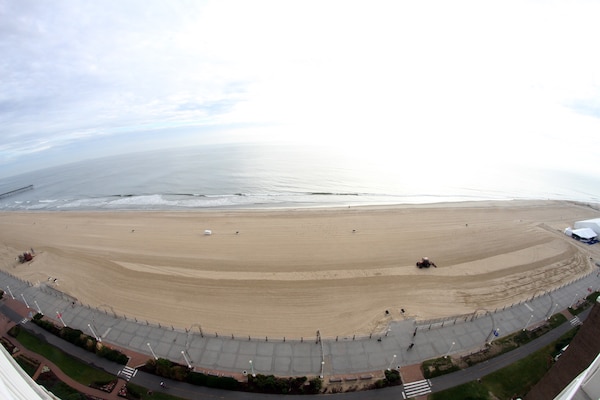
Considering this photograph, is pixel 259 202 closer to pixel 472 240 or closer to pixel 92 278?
pixel 92 278

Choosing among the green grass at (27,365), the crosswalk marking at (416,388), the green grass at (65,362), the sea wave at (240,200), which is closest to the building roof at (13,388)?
the green grass at (65,362)

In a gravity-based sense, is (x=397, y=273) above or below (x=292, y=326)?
above

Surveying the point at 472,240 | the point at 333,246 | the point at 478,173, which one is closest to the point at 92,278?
the point at 333,246

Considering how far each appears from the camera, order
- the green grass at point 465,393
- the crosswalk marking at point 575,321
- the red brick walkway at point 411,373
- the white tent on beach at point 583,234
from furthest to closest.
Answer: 1. the white tent on beach at point 583,234
2. the crosswalk marking at point 575,321
3. the red brick walkway at point 411,373
4. the green grass at point 465,393

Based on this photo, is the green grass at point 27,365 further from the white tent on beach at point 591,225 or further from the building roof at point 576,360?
the white tent on beach at point 591,225

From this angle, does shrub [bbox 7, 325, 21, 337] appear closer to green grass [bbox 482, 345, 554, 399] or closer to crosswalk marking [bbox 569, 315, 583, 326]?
green grass [bbox 482, 345, 554, 399]

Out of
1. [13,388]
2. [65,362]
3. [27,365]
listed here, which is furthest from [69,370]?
[13,388]

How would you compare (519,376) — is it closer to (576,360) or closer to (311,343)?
(576,360)
